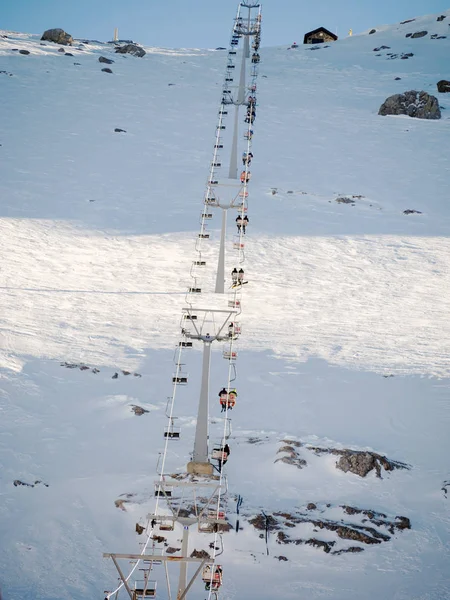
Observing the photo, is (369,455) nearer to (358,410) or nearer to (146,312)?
(358,410)

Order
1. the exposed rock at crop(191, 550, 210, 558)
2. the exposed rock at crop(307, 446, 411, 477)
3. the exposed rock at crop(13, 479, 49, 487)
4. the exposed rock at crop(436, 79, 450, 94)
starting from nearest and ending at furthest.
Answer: the exposed rock at crop(191, 550, 210, 558) → the exposed rock at crop(13, 479, 49, 487) → the exposed rock at crop(307, 446, 411, 477) → the exposed rock at crop(436, 79, 450, 94)

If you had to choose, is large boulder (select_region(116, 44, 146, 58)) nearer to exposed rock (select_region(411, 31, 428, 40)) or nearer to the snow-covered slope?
the snow-covered slope

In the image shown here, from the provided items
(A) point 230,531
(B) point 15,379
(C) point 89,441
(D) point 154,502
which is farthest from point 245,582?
(B) point 15,379

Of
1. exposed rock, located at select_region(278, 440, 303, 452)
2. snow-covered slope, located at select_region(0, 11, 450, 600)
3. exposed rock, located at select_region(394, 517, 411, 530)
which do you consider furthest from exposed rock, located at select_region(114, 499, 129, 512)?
exposed rock, located at select_region(394, 517, 411, 530)

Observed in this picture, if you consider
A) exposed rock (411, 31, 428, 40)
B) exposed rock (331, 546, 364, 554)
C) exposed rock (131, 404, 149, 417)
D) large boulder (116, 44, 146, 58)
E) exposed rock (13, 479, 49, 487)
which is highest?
exposed rock (411, 31, 428, 40)

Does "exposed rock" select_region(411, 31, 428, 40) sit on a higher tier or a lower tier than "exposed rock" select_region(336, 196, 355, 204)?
higher

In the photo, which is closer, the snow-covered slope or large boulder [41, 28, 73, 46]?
the snow-covered slope

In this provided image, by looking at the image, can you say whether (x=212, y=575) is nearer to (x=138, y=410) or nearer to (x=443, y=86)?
(x=138, y=410)
